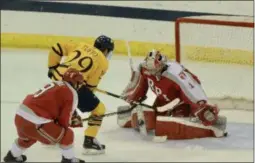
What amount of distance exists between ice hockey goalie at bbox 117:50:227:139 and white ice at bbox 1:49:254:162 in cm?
5

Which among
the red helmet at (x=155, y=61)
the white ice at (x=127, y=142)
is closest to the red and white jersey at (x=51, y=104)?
the white ice at (x=127, y=142)

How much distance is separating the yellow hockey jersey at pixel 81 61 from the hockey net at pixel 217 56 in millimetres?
676

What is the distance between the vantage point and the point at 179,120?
3.18m

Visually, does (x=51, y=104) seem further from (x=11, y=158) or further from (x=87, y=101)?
(x=87, y=101)

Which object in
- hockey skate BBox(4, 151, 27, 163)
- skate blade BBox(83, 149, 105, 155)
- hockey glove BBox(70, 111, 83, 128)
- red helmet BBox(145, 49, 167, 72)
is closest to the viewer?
hockey skate BBox(4, 151, 27, 163)

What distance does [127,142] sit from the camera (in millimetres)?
3137

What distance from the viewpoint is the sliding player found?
2.56 m

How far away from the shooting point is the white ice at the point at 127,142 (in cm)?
292

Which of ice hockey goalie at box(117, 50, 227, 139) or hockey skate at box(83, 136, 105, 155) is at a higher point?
ice hockey goalie at box(117, 50, 227, 139)

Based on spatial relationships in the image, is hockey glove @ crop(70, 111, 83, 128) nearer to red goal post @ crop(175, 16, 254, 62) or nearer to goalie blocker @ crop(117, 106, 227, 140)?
goalie blocker @ crop(117, 106, 227, 140)

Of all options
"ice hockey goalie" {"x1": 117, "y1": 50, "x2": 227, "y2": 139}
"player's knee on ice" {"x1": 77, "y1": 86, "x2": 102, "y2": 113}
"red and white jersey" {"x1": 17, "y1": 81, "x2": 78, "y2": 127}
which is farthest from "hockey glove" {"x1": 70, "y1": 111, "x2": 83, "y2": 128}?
"ice hockey goalie" {"x1": 117, "y1": 50, "x2": 227, "y2": 139}

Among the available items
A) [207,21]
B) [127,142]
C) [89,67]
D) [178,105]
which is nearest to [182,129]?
[178,105]

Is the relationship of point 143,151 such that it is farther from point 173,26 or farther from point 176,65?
point 173,26

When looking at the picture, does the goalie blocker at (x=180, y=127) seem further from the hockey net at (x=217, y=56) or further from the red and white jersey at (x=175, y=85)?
the hockey net at (x=217, y=56)
